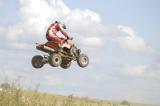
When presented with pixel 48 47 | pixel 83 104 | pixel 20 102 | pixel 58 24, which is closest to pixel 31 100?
pixel 20 102

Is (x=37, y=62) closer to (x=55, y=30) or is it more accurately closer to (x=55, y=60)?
(x=55, y=60)

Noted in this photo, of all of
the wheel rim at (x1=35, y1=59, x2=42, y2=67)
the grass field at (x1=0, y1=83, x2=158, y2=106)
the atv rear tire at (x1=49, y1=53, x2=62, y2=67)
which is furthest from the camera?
the wheel rim at (x1=35, y1=59, x2=42, y2=67)

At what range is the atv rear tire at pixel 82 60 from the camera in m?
26.6

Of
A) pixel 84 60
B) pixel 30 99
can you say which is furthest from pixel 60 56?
pixel 30 99

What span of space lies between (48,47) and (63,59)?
132 centimetres

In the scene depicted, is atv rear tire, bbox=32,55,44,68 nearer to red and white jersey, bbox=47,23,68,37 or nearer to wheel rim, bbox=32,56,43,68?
wheel rim, bbox=32,56,43,68

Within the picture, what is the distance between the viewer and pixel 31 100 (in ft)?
47.5

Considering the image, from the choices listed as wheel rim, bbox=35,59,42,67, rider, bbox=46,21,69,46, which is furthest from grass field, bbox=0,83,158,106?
wheel rim, bbox=35,59,42,67

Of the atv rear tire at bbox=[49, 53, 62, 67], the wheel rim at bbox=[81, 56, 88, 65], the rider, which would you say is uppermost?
the rider

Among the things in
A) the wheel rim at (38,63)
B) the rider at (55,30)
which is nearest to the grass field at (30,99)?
the rider at (55,30)

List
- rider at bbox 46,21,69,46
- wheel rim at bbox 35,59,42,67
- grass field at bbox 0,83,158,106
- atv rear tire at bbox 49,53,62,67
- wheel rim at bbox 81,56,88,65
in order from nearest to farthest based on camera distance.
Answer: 1. grass field at bbox 0,83,158,106
2. rider at bbox 46,21,69,46
3. atv rear tire at bbox 49,53,62,67
4. wheel rim at bbox 35,59,42,67
5. wheel rim at bbox 81,56,88,65

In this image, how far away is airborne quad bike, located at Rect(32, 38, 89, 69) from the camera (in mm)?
25625

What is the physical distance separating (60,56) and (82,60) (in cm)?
156

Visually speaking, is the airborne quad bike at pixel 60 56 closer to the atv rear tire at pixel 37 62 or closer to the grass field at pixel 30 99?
the atv rear tire at pixel 37 62
